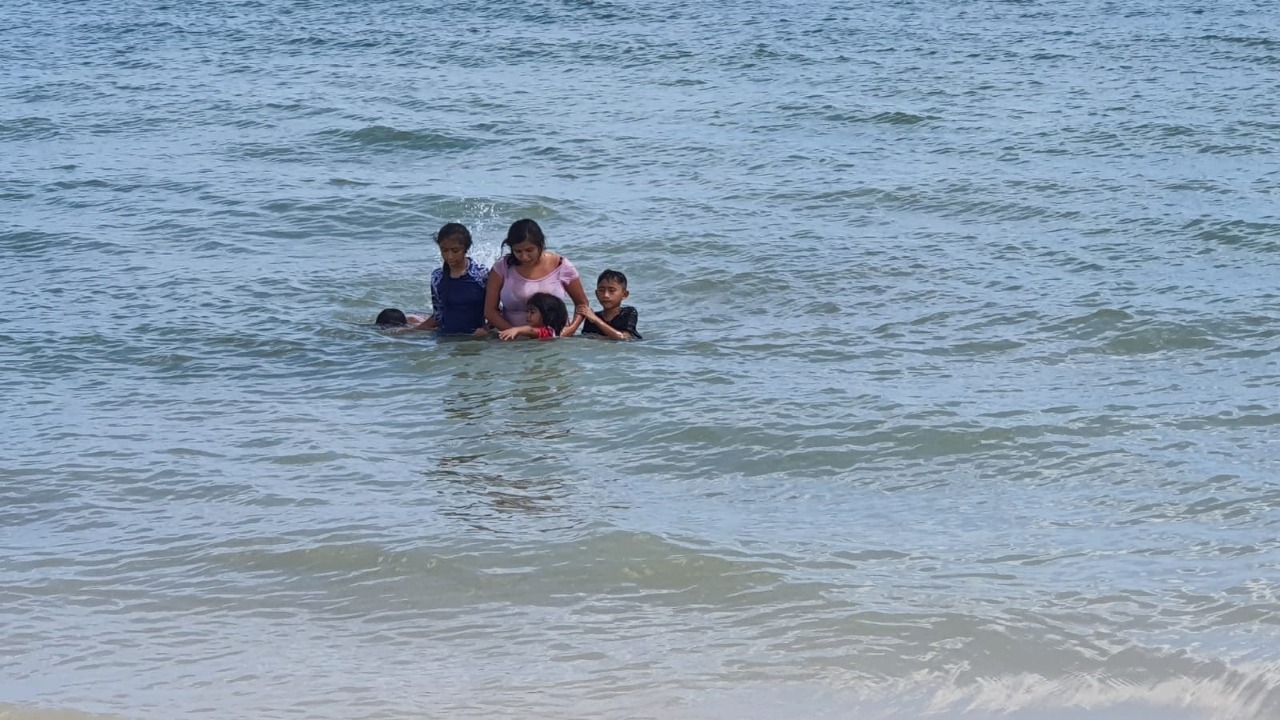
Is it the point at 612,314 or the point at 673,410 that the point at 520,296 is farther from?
the point at 673,410

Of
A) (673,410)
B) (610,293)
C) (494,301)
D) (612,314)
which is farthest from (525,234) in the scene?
(673,410)

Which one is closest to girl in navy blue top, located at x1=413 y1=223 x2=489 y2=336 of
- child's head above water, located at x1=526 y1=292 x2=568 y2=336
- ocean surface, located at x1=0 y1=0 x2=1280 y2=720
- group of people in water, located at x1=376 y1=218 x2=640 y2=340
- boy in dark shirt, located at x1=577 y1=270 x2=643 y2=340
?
group of people in water, located at x1=376 y1=218 x2=640 y2=340

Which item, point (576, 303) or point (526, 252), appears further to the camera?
point (576, 303)

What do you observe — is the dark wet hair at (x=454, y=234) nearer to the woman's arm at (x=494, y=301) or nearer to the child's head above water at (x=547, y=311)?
the woman's arm at (x=494, y=301)

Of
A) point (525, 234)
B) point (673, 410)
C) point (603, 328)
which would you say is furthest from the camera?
point (603, 328)

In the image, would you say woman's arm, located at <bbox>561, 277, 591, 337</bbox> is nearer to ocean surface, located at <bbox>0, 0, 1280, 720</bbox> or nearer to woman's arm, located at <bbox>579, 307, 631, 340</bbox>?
woman's arm, located at <bbox>579, 307, 631, 340</bbox>

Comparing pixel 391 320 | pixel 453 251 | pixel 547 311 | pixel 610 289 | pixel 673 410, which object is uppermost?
pixel 453 251

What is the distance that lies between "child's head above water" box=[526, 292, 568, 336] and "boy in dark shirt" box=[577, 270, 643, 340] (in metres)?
0.14

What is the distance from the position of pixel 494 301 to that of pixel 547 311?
35 centimetres

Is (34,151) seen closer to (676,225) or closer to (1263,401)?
(676,225)

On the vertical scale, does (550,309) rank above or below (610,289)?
below

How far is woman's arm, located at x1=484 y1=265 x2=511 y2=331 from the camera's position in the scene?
9656 millimetres

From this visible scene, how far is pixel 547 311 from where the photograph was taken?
31.4 feet

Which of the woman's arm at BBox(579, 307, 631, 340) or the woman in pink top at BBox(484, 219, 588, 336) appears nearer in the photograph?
the woman's arm at BBox(579, 307, 631, 340)
